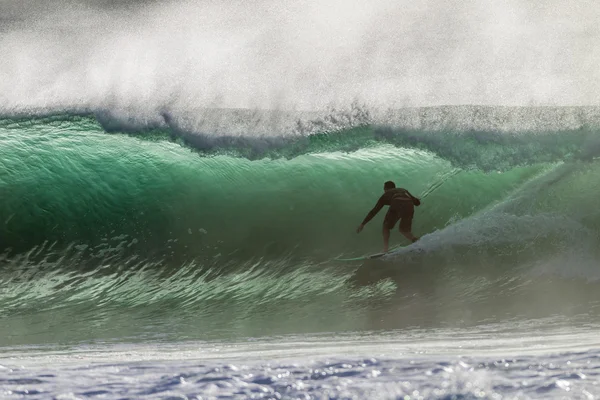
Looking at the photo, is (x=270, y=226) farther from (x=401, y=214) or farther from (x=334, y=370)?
(x=334, y=370)

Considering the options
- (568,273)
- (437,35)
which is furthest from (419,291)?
(437,35)

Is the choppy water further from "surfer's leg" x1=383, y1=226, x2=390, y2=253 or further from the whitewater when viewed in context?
"surfer's leg" x1=383, y1=226, x2=390, y2=253

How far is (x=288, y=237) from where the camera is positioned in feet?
20.6

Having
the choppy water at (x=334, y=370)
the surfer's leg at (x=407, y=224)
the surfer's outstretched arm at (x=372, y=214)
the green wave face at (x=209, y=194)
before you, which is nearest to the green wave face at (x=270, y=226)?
the green wave face at (x=209, y=194)

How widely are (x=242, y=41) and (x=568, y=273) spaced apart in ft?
12.7

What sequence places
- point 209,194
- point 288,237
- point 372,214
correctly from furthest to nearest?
point 209,194
point 288,237
point 372,214

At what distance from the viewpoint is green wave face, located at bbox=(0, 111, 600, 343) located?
17.7 ft

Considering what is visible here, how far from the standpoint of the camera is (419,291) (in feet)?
18.1

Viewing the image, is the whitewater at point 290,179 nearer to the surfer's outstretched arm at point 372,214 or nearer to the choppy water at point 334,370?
the choppy water at point 334,370

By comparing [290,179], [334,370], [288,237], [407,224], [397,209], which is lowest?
[334,370]

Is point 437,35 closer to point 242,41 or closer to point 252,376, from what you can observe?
point 242,41

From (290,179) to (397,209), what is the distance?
43.0 inches

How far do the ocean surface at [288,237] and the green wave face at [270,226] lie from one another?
0.05ft

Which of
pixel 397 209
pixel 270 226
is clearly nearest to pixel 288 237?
pixel 270 226
